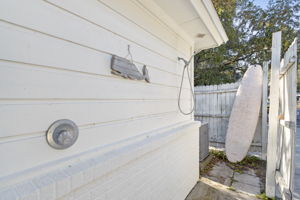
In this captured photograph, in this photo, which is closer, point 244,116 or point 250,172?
point 250,172

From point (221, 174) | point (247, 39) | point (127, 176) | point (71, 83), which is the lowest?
point (221, 174)

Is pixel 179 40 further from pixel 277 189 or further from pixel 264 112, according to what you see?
pixel 264 112

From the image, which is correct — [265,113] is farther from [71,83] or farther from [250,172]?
[71,83]

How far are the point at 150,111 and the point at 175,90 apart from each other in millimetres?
659

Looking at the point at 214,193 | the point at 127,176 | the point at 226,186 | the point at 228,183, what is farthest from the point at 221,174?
the point at 127,176

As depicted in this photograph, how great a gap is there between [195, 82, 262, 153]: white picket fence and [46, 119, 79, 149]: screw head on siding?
13.7 ft

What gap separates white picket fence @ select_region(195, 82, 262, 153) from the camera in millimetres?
4035

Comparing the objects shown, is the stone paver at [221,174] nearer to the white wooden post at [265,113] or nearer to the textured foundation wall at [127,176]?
the textured foundation wall at [127,176]

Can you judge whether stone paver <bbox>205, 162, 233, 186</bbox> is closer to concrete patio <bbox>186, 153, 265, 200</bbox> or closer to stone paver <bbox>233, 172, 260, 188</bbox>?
concrete patio <bbox>186, 153, 265, 200</bbox>

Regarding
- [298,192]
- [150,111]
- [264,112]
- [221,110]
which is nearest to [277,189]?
[298,192]

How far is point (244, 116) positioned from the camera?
356cm

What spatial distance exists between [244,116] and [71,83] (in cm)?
384

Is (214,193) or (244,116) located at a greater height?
(244,116)

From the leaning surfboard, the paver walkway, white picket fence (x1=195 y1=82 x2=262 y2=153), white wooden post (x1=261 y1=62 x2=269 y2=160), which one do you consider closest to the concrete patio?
the paver walkway
